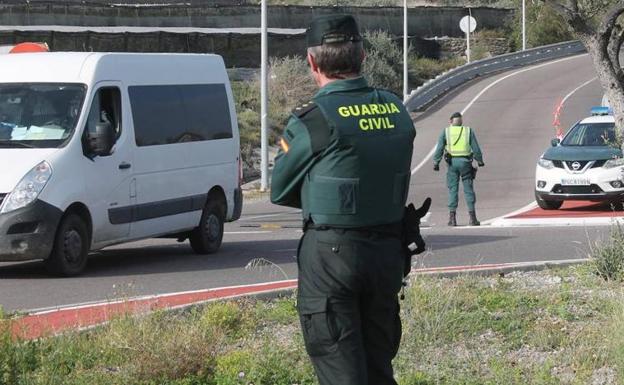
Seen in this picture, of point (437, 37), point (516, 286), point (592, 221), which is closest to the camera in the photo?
point (516, 286)

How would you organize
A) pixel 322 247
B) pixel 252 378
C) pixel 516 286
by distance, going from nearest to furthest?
pixel 322 247
pixel 252 378
pixel 516 286

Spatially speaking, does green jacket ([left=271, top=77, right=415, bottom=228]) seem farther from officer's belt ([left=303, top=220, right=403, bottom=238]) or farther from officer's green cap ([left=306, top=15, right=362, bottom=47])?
officer's green cap ([left=306, top=15, right=362, bottom=47])

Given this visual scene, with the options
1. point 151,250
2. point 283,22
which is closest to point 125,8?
point 283,22

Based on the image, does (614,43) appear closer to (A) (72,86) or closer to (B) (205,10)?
(A) (72,86)

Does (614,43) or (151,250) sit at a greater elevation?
(614,43)

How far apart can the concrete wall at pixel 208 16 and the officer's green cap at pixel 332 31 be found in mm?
40167

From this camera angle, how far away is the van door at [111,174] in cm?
1289

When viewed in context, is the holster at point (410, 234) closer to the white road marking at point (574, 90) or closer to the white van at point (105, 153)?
the white van at point (105, 153)

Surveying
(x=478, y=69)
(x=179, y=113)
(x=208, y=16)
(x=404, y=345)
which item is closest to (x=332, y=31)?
(x=404, y=345)

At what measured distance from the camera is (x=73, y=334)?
7.58 meters

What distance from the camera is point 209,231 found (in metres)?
15.0

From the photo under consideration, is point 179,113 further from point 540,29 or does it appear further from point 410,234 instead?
point 540,29

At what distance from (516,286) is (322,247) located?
538 cm

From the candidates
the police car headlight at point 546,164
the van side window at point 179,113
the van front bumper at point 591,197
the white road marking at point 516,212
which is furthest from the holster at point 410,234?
the police car headlight at point 546,164
